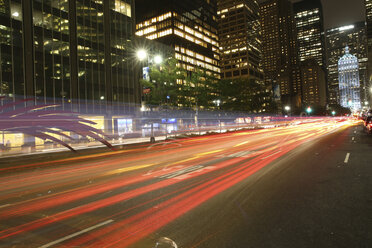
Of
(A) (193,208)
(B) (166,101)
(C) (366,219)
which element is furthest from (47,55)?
(C) (366,219)

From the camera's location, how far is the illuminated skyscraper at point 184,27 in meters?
96.8

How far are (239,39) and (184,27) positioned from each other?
62.7 metres

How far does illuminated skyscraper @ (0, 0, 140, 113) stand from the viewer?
3169 centimetres

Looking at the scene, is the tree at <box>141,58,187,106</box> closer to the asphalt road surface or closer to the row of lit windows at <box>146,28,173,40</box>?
the asphalt road surface

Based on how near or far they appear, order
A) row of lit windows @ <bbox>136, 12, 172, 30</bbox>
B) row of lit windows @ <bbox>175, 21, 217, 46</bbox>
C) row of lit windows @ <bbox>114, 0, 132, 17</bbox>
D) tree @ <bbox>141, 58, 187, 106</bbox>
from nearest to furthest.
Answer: tree @ <bbox>141, 58, 187, 106</bbox>
row of lit windows @ <bbox>114, 0, 132, 17</bbox>
row of lit windows @ <bbox>136, 12, 172, 30</bbox>
row of lit windows @ <bbox>175, 21, 217, 46</bbox>

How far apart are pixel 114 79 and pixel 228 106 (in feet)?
76.4

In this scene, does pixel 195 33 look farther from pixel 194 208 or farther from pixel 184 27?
pixel 194 208

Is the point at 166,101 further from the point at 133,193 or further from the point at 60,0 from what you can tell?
the point at 133,193

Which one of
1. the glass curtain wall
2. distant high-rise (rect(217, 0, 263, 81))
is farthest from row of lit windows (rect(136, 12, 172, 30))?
the glass curtain wall

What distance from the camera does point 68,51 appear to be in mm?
37438

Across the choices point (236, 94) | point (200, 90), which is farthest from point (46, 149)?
point (236, 94)

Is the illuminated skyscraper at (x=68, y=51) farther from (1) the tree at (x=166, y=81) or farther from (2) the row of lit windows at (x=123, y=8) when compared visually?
(1) the tree at (x=166, y=81)

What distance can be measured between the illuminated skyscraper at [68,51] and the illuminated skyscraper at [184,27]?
48366mm

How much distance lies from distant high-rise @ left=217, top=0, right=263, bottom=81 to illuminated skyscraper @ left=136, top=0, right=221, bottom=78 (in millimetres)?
34791
